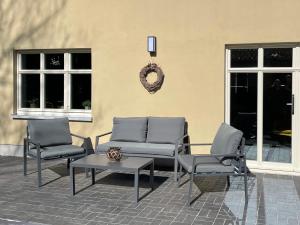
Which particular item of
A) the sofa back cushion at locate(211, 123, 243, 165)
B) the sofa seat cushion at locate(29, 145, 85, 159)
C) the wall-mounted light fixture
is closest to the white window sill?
the sofa seat cushion at locate(29, 145, 85, 159)

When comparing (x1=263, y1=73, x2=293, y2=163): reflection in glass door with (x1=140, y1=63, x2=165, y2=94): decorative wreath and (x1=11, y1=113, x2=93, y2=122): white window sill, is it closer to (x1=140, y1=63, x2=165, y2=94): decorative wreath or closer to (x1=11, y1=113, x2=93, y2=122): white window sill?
A: (x1=140, y1=63, x2=165, y2=94): decorative wreath

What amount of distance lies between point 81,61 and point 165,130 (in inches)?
98.2

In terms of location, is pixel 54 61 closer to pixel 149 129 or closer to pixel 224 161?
pixel 149 129

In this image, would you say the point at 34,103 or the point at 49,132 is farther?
the point at 34,103

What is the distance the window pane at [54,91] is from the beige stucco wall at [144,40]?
2.13ft

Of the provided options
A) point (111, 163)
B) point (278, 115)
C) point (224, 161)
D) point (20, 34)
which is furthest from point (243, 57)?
point (20, 34)

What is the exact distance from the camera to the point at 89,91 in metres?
9.06

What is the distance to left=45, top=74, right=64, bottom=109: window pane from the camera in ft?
30.4

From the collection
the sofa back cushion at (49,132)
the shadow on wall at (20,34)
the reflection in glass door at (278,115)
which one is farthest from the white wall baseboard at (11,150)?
the reflection in glass door at (278,115)

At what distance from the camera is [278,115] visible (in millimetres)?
7715

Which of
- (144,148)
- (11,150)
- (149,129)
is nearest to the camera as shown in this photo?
(144,148)

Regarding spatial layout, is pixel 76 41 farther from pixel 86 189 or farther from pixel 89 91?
pixel 86 189

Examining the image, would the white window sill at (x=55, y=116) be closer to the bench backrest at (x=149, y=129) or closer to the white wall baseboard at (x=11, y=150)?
A: the white wall baseboard at (x=11, y=150)

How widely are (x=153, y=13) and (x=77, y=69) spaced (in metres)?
2.03
